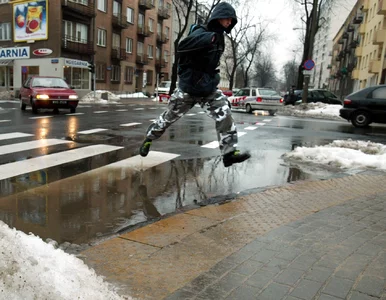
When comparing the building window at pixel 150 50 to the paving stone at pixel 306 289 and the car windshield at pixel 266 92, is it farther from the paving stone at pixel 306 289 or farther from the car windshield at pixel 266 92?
the paving stone at pixel 306 289

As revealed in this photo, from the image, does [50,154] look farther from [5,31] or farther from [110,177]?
[5,31]

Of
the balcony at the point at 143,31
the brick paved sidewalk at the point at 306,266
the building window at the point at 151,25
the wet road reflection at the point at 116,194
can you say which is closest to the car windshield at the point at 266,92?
the wet road reflection at the point at 116,194

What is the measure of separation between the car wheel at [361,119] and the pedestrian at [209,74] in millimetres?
10511

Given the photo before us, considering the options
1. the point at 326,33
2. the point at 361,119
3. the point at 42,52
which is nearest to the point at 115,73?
the point at 42,52

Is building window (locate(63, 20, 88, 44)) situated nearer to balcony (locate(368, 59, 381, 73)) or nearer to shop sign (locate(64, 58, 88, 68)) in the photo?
shop sign (locate(64, 58, 88, 68))

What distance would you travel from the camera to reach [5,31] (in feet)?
120

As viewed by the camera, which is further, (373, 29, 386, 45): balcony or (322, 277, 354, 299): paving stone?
(373, 29, 386, 45): balcony

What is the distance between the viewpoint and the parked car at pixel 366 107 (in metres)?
13.4

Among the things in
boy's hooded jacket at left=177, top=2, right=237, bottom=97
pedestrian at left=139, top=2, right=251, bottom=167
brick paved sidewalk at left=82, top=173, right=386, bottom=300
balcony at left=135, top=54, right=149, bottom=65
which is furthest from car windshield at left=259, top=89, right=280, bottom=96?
balcony at left=135, top=54, right=149, bottom=65

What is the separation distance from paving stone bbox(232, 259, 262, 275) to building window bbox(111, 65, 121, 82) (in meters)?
39.8

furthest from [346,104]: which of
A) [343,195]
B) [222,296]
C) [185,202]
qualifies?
[222,296]

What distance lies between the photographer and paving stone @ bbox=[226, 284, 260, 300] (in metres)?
2.20

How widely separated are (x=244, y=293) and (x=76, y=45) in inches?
1385

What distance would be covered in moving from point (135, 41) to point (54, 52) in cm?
1381
